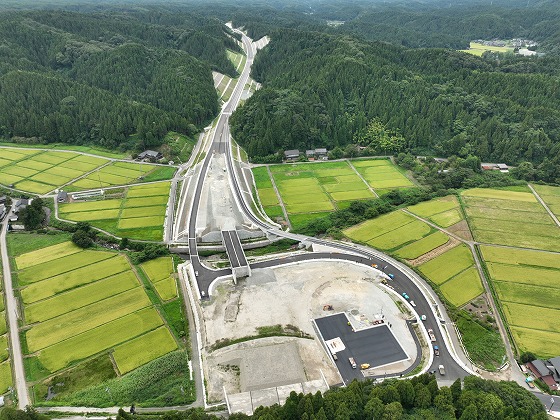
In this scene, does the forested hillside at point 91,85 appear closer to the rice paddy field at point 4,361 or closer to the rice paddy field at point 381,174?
the rice paddy field at point 381,174

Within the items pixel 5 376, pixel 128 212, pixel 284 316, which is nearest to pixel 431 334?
pixel 284 316

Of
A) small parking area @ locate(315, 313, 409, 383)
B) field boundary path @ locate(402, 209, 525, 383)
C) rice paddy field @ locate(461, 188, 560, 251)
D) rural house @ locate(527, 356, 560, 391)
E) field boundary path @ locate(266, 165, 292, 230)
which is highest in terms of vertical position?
rural house @ locate(527, 356, 560, 391)

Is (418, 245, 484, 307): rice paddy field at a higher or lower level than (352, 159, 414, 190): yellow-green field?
higher

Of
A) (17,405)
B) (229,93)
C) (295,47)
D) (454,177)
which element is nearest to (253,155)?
(454,177)

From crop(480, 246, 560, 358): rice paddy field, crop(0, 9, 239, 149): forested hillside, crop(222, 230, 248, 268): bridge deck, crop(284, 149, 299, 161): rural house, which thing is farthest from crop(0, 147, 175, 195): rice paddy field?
crop(480, 246, 560, 358): rice paddy field

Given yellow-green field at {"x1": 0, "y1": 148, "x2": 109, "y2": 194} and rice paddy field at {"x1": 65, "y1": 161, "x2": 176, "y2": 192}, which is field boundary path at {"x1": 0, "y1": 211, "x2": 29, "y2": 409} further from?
yellow-green field at {"x1": 0, "y1": 148, "x2": 109, "y2": 194}

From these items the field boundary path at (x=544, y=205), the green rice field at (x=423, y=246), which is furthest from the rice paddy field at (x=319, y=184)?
the field boundary path at (x=544, y=205)
